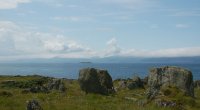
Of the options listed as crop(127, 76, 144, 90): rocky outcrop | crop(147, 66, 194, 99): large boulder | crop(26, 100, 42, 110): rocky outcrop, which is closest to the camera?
crop(26, 100, 42, 110): rocky outcrop

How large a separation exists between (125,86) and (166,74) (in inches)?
943

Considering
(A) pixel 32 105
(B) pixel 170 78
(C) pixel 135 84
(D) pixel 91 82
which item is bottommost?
(C) pixel 135 84

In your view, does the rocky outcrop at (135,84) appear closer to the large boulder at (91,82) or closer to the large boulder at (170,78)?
the large boulder at (91,82)

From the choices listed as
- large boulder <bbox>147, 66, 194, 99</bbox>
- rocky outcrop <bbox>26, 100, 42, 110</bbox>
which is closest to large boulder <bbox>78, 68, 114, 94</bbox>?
large boulder <bbox>147, 66, 194, 99</bbox>

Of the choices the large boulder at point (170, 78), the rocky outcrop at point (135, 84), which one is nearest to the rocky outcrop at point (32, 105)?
the large boulder at point (170, 78)

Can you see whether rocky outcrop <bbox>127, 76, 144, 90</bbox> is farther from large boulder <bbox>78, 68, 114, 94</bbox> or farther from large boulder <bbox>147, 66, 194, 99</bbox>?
large boulder <bbox>147, 66, 194, 99</bbox>

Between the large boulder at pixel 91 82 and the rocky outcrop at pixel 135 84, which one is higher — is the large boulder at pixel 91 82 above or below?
above

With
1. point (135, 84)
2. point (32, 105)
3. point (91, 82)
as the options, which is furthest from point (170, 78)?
point (135, 84)

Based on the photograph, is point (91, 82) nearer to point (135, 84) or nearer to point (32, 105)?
point (135, 84)

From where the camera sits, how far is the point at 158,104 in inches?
1023

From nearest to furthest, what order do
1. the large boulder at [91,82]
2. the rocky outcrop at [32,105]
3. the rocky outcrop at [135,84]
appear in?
1. the rocky outcrop at [32,105]
2. the large boulder at [91,82]
3. the rocky outcrop at [135,84]

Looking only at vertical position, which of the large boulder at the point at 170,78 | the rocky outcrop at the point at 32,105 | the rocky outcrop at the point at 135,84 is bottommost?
the rocky outcrop at the point at 135,84

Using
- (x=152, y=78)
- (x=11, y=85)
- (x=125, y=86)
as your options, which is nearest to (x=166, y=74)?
(x=152, y=78)

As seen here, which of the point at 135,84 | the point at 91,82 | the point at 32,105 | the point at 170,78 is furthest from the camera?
the point at 135,84
